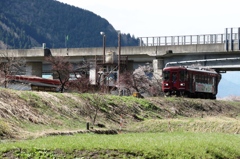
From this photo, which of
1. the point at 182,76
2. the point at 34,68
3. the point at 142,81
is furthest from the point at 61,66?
the point at 182,76

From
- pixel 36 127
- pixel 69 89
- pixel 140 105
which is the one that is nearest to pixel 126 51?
pixel 69 89

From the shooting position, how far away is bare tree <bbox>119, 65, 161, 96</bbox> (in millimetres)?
71375

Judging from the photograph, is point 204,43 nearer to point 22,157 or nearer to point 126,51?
Answer: point 126,51

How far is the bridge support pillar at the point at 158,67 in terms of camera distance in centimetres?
7231

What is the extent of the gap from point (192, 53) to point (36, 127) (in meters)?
44.0

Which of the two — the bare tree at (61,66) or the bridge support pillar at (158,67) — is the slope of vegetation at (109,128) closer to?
the bridge support pillar at (158,67)

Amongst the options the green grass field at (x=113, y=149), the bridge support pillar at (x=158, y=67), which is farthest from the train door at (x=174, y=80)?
the green grass field at (x=113, y=149)

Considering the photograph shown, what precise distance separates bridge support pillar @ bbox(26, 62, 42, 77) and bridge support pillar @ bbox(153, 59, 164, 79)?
20.6 metres

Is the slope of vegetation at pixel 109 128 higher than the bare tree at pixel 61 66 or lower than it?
lower

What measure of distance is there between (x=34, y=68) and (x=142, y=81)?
62.9ft

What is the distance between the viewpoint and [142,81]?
7544 cm

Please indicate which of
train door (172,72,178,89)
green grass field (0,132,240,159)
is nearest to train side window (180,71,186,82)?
train door (172,72,178,89)

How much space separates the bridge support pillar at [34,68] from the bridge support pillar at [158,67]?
20.6m

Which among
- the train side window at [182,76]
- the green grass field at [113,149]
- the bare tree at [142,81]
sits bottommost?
the bare tree at [142,81]
